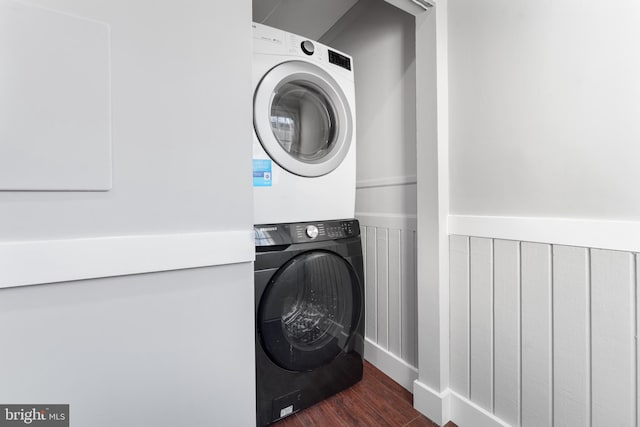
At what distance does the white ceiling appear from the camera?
158 cm

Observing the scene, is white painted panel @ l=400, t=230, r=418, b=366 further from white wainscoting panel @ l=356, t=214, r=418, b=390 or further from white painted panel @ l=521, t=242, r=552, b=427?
white painted panel @ l=521, t=242, r=552, b=427

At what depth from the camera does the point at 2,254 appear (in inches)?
20.2

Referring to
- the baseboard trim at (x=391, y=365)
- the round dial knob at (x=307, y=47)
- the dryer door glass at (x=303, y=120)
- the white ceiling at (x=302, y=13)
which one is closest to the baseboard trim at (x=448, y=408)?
the baseboard trim at (x=391, y=365)

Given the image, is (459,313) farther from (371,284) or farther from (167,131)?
(167,131)

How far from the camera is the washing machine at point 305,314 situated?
1.09 meters

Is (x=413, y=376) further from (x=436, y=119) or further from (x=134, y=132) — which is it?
(x=134, y=132)

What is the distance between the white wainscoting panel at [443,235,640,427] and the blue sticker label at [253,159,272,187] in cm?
84

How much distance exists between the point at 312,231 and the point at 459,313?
714 millimetres

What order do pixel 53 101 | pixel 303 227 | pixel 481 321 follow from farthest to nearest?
1. pixel 303 227
2. pixel 481 321
3. pixel 53 101

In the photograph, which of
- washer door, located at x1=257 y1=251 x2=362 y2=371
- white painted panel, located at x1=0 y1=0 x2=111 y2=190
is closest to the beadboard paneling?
washer door, located at x1=257 y1=251 x2=362 y2=371

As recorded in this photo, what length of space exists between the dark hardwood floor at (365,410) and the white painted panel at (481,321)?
8.8 inches

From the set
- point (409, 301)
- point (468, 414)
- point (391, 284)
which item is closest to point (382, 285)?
point (391, 284)

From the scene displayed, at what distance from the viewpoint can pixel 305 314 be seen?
126cm

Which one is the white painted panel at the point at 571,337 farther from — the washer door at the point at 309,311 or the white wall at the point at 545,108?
the washer door at the point at 309,311
